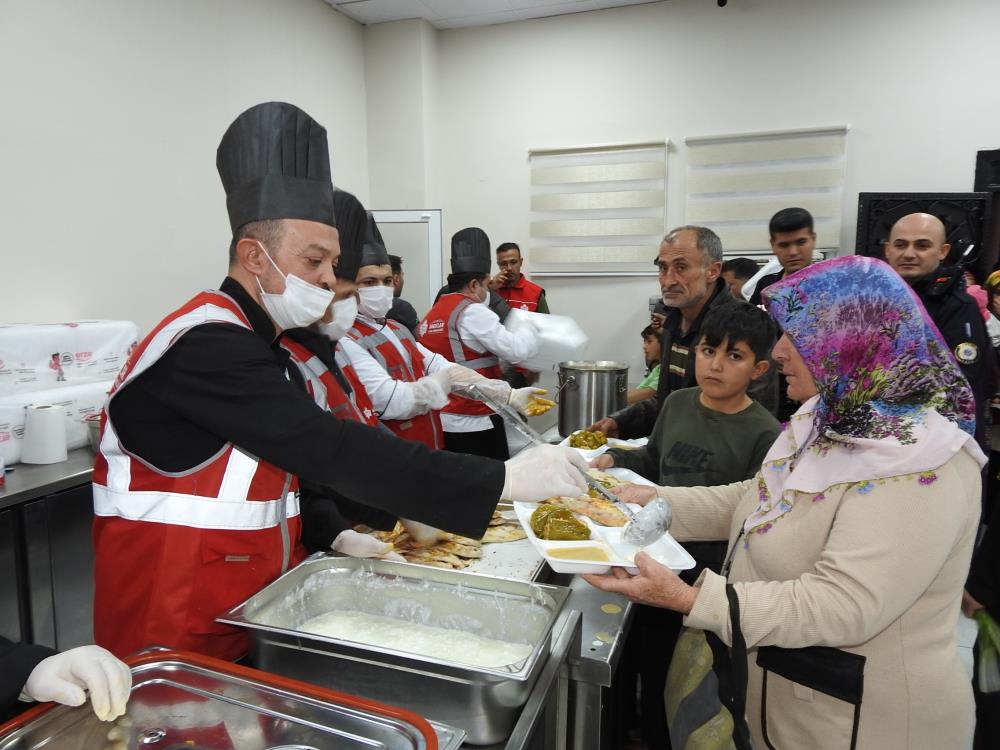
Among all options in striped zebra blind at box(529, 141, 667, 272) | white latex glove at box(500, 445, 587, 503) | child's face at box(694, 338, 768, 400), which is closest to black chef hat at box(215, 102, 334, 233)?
white latex glove at box(500, 445, 587, 503)

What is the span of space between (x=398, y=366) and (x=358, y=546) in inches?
56.6

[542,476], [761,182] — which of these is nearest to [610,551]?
[542,476]

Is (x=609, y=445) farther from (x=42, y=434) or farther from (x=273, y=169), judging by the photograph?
(x=42, y=434)

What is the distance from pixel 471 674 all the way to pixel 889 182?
4804mm

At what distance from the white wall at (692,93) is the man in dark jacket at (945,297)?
1.80 m

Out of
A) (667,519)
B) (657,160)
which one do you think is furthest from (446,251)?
(667,519)

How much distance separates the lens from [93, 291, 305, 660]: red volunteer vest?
106 centimetres

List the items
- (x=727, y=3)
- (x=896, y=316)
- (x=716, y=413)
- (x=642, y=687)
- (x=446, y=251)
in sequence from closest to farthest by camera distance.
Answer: (x=896, y=316) → (x=716, y=413) → (x=642, y=687) → (x=727, y=3) → (x=446, y=251)

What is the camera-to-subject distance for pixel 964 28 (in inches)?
164

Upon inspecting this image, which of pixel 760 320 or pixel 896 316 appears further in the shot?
pixel 760 320

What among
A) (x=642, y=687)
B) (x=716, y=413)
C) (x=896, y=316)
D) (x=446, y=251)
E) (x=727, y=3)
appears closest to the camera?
(x=896, y=316)

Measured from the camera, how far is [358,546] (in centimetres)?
132

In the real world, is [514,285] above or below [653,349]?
above

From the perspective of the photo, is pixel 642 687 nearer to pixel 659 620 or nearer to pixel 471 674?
pixel 659 620
